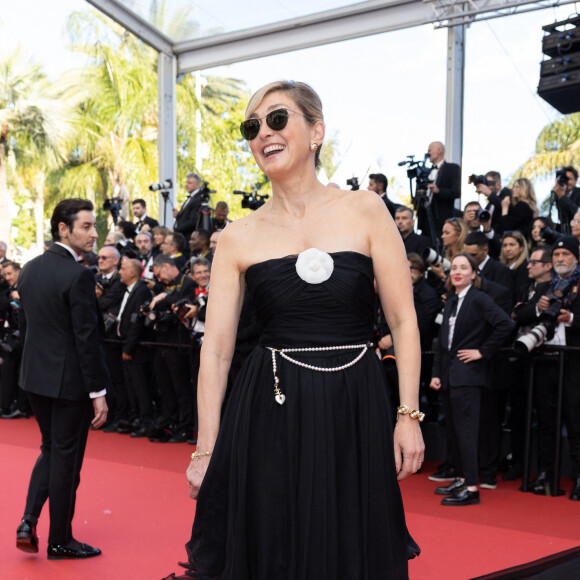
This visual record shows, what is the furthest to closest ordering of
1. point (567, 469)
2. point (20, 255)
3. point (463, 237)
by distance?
point (20, 255) < point (463, 237) < point (567, 469)

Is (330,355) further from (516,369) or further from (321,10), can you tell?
(321,10)

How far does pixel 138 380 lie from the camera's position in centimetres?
754

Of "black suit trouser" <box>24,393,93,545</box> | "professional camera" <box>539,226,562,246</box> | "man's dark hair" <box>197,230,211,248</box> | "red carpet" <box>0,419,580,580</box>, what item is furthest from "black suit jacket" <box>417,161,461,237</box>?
"black suit trouser" <box>24,393,93,545</box>

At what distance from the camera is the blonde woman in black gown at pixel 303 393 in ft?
6.40

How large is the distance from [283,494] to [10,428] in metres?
6.82

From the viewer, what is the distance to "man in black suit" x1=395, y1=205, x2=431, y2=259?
7090 mm

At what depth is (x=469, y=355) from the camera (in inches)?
207

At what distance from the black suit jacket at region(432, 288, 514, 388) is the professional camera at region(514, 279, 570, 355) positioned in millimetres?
202

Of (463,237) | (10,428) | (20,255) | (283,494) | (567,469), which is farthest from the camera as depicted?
(20,255)

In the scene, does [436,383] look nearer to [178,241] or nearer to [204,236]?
[204,236]

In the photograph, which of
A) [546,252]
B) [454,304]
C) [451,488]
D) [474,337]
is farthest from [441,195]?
[451,488]

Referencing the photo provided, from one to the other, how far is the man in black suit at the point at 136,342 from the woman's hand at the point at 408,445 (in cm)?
560

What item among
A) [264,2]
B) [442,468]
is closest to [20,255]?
[264,2]

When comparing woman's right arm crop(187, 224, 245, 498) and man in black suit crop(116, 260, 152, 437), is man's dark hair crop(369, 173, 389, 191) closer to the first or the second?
man in black suit crop(116, 260, 152, 437)
